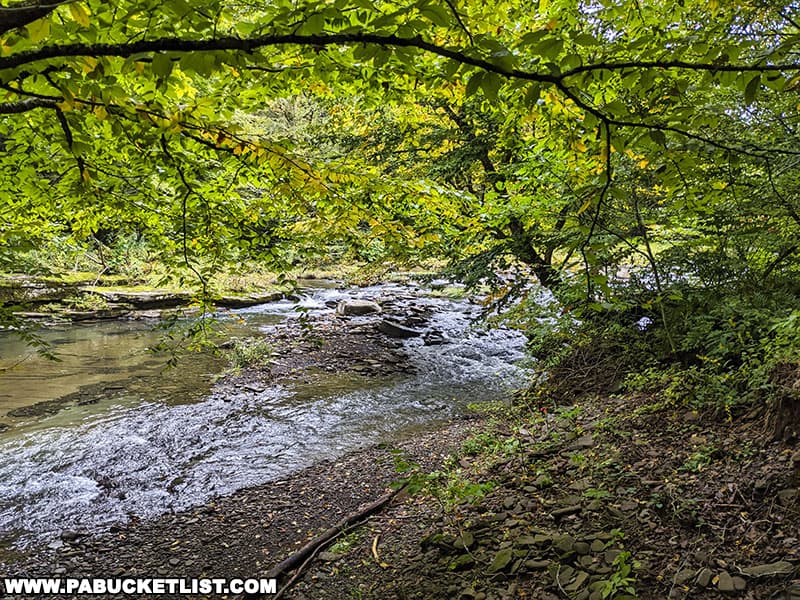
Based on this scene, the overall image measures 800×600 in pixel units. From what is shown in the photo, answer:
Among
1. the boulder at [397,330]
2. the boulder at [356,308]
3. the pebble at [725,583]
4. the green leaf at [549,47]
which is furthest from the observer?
the boulder at [356,308]

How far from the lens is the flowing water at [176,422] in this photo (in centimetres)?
573

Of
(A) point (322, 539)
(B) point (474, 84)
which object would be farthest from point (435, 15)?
(A) point (322, 539)

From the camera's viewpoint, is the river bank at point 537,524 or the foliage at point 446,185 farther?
the river bank at point 537,524

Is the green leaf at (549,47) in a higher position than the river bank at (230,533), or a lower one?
higher

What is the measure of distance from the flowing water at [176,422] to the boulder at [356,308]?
10.6ft

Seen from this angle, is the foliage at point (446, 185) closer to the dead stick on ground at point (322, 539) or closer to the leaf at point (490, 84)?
the leaf at point (490, 84)

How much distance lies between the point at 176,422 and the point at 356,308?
26.6 feet

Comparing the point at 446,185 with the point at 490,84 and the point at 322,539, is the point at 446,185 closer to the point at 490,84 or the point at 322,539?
the point at 490,84

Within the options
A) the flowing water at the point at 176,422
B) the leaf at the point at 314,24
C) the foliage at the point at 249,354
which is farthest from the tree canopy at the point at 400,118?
the foliage at the point at 249,354

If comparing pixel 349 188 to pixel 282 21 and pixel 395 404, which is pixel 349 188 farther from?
pixel 395 404

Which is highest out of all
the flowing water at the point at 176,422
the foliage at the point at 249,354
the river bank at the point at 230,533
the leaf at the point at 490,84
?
the leaf at the point at 490,84

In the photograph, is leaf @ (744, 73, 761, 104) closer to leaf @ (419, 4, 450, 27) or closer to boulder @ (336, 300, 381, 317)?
leaf @ (419, 4, 450, 27)

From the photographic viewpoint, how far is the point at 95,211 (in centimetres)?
409

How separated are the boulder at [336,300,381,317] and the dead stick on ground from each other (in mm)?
10511
